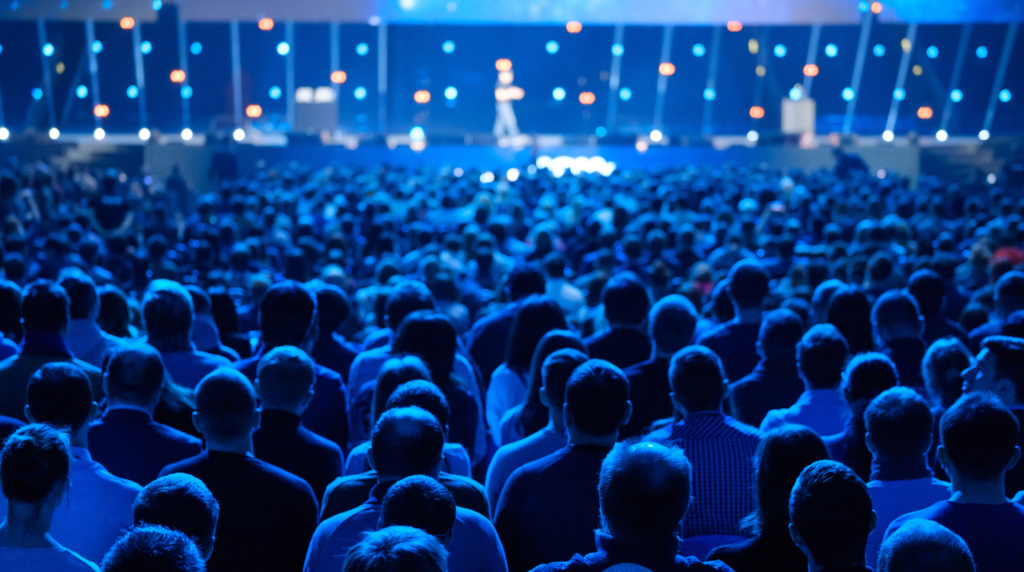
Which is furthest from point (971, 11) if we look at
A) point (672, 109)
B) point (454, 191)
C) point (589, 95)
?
point (454, 191)

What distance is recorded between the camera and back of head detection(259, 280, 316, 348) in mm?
4562

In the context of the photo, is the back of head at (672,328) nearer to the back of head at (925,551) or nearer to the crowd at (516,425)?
the crowd at (516,425)

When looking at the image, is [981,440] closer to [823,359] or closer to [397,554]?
[823,359]

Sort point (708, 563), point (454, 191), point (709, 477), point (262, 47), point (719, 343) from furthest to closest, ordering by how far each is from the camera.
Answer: point (262, 47), point (454, 191), point (719, 343), point (709, 477), point (708, 563)

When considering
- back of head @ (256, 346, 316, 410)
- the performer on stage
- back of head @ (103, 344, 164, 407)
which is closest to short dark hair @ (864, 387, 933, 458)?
back of head @ (256, 346, 316, 410)

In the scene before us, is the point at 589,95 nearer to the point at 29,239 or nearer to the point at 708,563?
the point at 29,239

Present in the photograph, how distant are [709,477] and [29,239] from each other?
32.5 ft

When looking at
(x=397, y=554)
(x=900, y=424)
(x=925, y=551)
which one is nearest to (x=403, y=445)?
(x=397, y=554)

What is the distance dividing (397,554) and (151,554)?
493mm

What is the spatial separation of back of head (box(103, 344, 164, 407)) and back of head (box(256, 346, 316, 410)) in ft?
1.25

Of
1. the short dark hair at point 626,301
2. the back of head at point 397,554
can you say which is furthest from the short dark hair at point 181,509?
the short dark hair at point 626,301

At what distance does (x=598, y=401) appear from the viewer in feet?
9.66

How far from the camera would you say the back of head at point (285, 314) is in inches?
180

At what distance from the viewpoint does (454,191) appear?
13.5 metres
